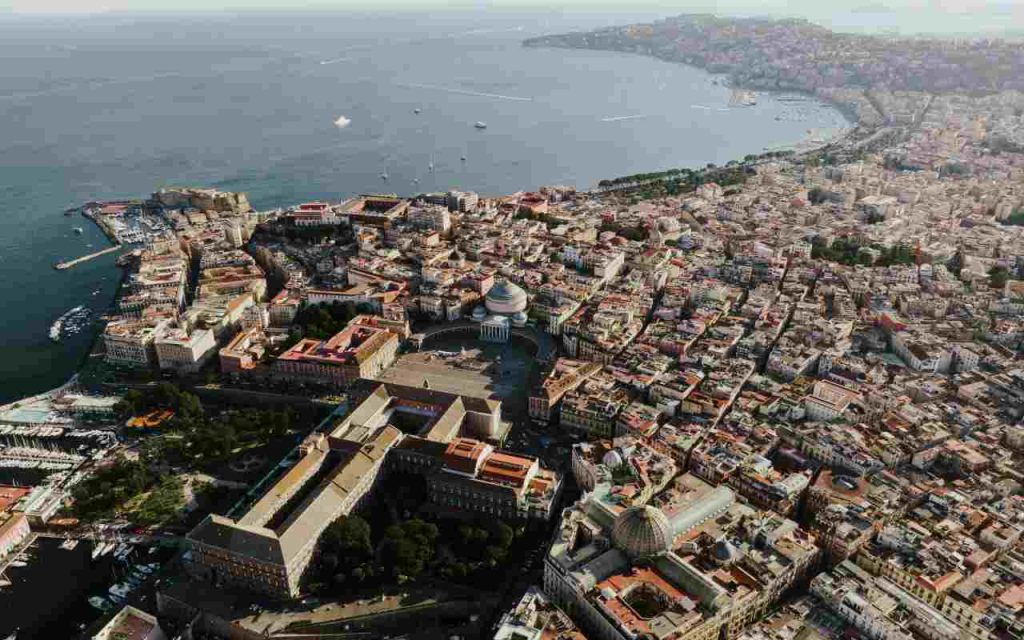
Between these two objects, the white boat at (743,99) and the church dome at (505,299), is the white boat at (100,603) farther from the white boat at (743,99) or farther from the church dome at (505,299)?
the white boat at (743,99)

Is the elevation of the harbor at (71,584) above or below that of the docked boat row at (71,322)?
above

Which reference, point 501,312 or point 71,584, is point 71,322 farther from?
point 501,312

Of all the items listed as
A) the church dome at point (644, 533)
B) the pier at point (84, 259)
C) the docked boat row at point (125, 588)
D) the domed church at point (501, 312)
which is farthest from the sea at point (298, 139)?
the church dome at point (644, 533)

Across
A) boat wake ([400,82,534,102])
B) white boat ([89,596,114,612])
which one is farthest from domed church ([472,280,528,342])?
boat wake ([400,82,534,102])

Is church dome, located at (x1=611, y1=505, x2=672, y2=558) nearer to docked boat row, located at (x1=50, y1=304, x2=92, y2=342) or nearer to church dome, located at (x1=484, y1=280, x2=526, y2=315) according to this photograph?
church dome, located at (x1=484, y1=280, x2=526, y2=315)

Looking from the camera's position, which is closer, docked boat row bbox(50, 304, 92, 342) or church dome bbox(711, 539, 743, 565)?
church dome bbox(711, 539, 743, 565)

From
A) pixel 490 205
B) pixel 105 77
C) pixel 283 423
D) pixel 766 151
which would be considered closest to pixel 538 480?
pixel 283 423
